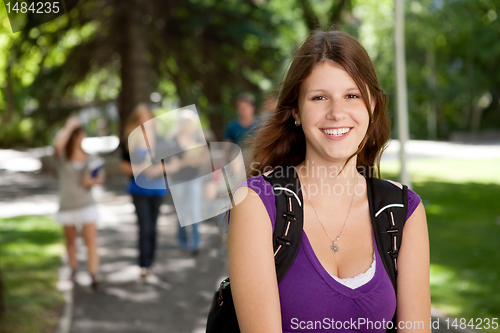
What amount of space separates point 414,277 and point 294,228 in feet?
1.67

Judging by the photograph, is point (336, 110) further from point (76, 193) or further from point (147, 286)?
point (76, 193)

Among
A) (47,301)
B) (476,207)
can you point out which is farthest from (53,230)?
(476,207)

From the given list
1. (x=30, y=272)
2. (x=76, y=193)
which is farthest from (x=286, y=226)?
(x=30, y=272)

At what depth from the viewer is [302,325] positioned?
5.90ft

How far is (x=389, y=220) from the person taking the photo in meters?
1.94

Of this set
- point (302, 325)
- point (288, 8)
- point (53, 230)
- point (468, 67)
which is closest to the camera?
point (302, 325)

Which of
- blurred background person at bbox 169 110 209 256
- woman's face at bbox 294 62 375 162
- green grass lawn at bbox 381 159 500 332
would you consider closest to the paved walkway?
blurred background person at bbox 169 110 209 256

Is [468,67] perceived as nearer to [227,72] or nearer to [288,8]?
[288,8]

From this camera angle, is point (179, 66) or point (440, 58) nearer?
point (179, 66)

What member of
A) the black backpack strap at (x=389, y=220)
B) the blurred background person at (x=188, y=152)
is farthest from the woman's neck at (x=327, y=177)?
the blurred background person at (x=188, y=152)

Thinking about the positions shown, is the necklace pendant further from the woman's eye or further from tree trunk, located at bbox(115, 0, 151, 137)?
tree trunk, located at bbox(115, 0, 151, 137)

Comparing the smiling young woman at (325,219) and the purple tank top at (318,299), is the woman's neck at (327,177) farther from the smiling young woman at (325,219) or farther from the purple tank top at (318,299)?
the purple tank top at (318,299)

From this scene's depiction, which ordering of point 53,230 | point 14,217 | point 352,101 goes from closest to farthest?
point 352,101 < point 53,230 < point 14,217

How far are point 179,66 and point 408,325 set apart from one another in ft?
47.9
